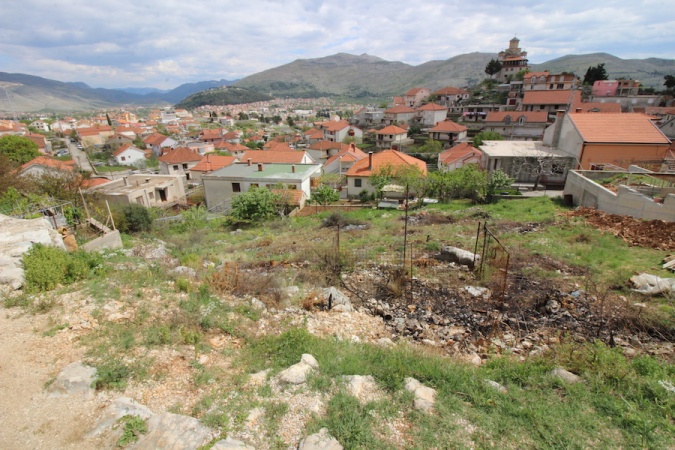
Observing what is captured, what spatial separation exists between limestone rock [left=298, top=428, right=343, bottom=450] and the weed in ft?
6.54

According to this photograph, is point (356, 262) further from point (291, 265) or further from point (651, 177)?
point (651, 177)

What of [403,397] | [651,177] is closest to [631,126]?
[651,177]

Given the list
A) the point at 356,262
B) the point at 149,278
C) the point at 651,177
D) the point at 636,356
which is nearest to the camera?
the point at 636,356

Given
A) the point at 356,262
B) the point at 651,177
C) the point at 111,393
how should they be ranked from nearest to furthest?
the point at 111,393 → the point at 356,262 → the point at 651,177

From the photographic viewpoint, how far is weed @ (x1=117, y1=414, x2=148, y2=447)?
392 centimetres

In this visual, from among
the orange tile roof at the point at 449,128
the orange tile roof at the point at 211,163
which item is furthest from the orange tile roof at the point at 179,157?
the orange tile roof at the point at 449,128

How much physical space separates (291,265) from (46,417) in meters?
7.51

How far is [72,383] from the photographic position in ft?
15.0

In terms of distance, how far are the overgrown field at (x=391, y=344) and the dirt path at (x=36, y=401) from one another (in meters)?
0.36

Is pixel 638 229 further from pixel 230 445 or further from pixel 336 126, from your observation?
pixel 336 126

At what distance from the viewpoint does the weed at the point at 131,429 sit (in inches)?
154

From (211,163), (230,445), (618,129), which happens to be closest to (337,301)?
(230,445)

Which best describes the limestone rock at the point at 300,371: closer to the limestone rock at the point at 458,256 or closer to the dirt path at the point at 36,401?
the dirt path at the point at 36,401

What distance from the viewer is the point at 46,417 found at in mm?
4180
